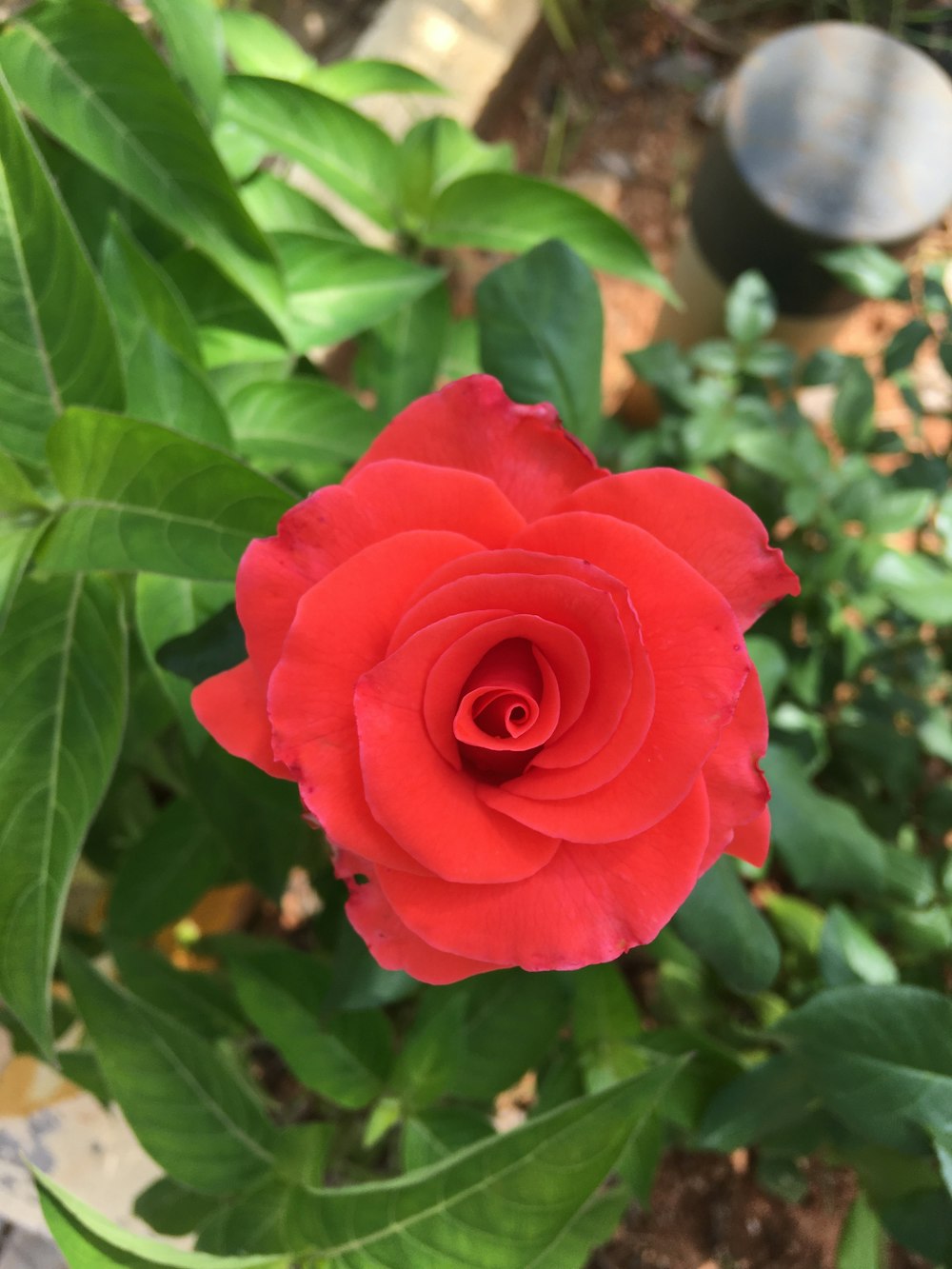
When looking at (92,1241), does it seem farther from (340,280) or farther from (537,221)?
(537,221)

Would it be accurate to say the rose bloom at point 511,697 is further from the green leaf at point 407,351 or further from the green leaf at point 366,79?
the green leaf at point 366,79

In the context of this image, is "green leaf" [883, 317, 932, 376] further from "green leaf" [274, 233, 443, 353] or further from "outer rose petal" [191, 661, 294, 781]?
"outer rose petal" [191, 661, 294, 781]

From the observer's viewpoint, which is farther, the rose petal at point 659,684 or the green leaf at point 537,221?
the green leaf at point 537,221

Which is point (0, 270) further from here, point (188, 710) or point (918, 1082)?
point (918, 1082)

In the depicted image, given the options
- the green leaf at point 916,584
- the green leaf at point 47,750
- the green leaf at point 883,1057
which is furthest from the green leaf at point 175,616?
the green leaf at point 916,584

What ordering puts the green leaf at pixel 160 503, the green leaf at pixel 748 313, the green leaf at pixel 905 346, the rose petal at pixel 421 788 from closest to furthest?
the rose petal at pixel 421 788 < the green leaf at pixel 160 503 < the green leaf at pixel 905 346 < the green leaf at pixel 748 313

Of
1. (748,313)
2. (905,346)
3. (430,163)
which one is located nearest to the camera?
(430,163)

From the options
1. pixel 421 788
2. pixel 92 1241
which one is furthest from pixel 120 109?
pixel 92 1241
